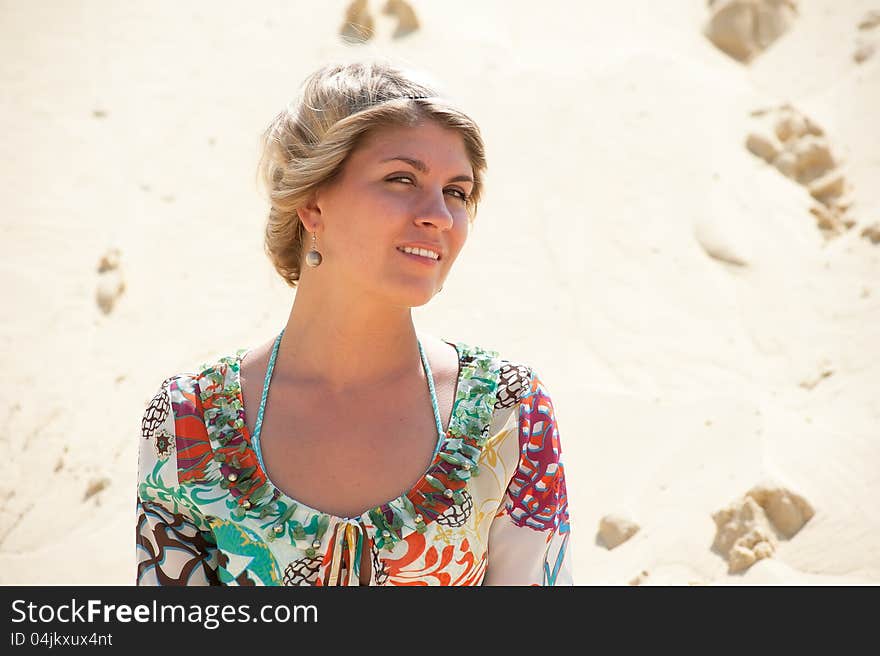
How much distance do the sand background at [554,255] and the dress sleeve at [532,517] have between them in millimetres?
2202

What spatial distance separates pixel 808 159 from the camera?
6.74 meters

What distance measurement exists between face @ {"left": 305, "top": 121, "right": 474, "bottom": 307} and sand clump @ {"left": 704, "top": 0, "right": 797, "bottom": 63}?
21.6 ft

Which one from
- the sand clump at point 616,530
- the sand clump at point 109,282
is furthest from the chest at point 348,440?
the sand clump at point 109,282

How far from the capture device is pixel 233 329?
573 cm

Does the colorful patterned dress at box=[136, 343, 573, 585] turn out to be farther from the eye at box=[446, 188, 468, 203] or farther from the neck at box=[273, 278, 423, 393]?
the eye at box=[446, 188, 468, 203]

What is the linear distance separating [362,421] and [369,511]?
189 millimetres

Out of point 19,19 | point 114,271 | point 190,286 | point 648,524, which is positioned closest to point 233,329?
point 190,286

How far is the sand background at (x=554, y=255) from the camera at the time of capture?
15.2ft

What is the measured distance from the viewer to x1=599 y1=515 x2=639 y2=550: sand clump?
432 centimetres

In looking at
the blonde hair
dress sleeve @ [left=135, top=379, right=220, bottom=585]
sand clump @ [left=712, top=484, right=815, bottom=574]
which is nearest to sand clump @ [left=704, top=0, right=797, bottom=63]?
sand clump @ [left=712, top=484, right=815, bottom=574]

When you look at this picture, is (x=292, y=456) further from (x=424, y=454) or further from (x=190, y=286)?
(x=190, y=286)

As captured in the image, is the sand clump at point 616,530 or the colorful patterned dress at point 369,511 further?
the sand clump at point 616,530

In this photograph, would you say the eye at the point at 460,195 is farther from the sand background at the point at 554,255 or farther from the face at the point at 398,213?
the sand background at the point at 554,255
